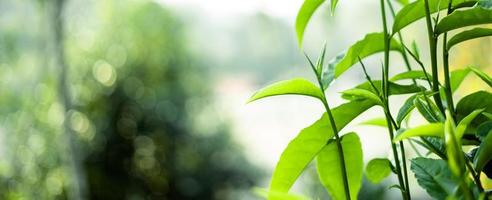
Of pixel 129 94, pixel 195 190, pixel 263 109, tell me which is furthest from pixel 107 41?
pixel 263 109

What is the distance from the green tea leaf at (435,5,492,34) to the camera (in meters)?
0.41

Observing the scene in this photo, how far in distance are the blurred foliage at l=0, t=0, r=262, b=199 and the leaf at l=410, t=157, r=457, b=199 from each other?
3212 millimetres

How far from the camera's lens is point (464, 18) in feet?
1.36

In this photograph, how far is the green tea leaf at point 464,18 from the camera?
1.34 feet

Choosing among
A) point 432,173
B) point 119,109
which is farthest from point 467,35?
point 119,109

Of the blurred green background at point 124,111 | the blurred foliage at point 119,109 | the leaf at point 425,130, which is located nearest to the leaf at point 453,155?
the leaf at point 425,130

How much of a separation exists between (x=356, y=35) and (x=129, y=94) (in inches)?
56.5

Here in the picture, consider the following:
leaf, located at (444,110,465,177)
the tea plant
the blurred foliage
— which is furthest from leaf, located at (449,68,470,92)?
the blurred foliage

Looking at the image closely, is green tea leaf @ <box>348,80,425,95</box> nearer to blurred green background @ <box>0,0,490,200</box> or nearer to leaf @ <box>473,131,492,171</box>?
leaf @ <box>473,131,492,171</box>

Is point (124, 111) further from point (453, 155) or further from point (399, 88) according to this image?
point (453, 155)

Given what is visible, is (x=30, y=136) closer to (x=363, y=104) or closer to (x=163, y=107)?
(x=163, y=107)

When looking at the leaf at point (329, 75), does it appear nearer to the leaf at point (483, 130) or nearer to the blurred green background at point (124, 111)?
the leaf at point (483, 130)

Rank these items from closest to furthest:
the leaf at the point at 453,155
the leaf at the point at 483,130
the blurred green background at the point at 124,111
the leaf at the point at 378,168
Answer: the leaf at the point at 453,155, the leaf at the point at 483,130, the leaf at the point at 378,168, the blurred green background at the point at 124,111

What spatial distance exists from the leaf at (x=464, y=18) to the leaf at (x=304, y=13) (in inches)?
3.5
